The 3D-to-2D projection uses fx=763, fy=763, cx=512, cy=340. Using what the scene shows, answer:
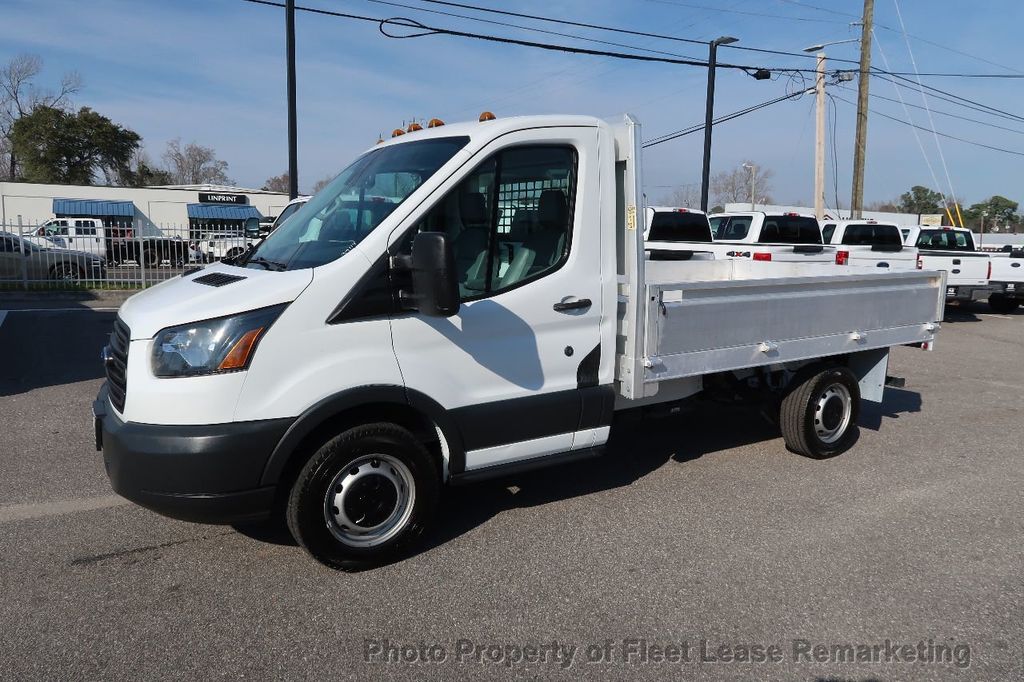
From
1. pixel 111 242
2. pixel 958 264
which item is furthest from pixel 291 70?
pixel 958 264

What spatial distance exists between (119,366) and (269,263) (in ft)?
2.97

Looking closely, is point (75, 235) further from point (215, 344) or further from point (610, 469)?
point (215, 344)

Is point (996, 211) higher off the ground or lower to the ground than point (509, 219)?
higher

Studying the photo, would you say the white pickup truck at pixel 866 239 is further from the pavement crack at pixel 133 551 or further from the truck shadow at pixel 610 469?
the pavement crack at pixel 133 551

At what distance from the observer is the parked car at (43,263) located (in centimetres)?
1694

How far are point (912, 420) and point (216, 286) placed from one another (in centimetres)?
659

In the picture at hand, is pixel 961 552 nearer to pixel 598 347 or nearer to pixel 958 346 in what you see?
pixel 598 347

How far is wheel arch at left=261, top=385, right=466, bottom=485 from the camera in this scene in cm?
362

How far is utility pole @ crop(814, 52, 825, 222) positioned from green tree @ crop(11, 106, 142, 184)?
5366 centimetres

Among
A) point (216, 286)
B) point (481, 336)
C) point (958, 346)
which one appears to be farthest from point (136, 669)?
point (958, 346)

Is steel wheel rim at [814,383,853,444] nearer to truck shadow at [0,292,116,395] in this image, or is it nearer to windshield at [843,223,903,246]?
truck shadow at [0,292,116,395]

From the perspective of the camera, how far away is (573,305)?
14.3 feet

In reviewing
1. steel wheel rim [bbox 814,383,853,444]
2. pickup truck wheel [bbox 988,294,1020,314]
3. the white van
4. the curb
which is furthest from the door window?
pickup truck wheel [bbox 988,294,1020,314]

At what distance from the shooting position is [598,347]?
4512mm
